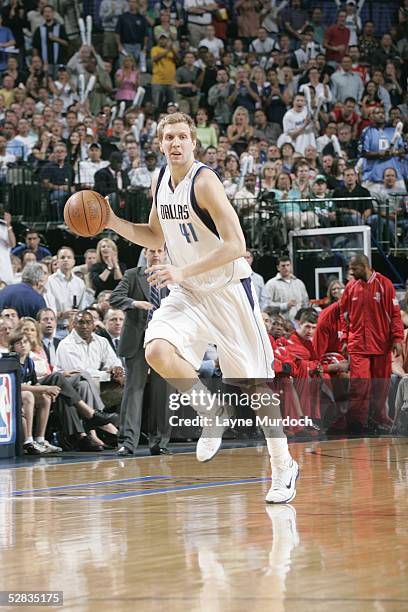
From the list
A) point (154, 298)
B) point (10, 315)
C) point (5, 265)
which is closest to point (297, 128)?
point (5, 265)

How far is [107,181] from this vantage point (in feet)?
48.6

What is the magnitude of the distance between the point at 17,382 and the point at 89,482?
2.58 metres

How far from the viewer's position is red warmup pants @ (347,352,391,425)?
39.9ft

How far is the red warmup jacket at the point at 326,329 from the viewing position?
1223cm

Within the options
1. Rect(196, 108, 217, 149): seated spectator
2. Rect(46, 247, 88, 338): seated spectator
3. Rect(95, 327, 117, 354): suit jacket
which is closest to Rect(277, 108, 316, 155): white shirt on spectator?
Rect(196, 108, 217, 149): seated spectator

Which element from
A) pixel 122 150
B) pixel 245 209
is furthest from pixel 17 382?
pixel 122 150

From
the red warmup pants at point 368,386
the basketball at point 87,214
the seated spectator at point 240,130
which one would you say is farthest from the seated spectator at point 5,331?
the seated spectator at point 240,130

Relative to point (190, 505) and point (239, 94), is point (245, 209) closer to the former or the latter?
point (239, 94)

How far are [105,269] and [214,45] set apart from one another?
8088 mm

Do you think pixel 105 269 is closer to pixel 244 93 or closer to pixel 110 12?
pixel 244 93

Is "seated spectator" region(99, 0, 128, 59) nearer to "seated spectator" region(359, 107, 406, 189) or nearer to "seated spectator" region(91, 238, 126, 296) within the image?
"seated spectator" region(359, 107, 406, 189)

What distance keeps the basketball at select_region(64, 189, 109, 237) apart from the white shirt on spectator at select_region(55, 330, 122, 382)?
473 cm

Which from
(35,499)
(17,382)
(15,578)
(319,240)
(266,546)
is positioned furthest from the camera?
(319,240)

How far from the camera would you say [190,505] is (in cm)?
621
